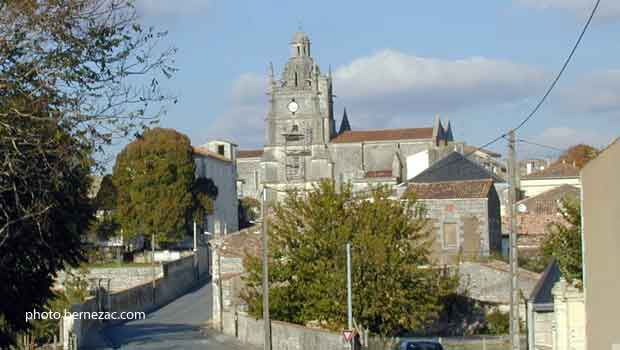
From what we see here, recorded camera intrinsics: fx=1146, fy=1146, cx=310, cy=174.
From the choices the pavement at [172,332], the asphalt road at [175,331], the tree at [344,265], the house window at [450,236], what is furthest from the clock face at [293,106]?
the tree at [344,265]

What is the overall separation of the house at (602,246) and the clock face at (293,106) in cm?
13839

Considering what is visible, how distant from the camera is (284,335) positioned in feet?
140

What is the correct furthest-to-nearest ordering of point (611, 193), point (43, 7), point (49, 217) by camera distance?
point (49, 217) → point (611, 193) → point (43, 7)

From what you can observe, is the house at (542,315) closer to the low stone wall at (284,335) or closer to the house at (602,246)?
the low stone wall at (284,335)

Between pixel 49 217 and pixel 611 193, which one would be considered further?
pixel 49 217

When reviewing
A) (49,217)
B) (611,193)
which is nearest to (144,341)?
(49,217)

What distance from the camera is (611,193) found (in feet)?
58.3

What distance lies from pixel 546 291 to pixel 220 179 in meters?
76.5

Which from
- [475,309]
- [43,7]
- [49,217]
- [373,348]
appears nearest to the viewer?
[43,7]

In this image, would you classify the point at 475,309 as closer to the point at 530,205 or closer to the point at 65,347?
the point at 65,347

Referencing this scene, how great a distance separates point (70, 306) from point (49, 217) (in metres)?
29.6

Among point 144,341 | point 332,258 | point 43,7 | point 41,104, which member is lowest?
point 144,341

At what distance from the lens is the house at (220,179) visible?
101062 millimetres

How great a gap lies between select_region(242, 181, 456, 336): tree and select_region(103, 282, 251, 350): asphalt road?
3241 mm
